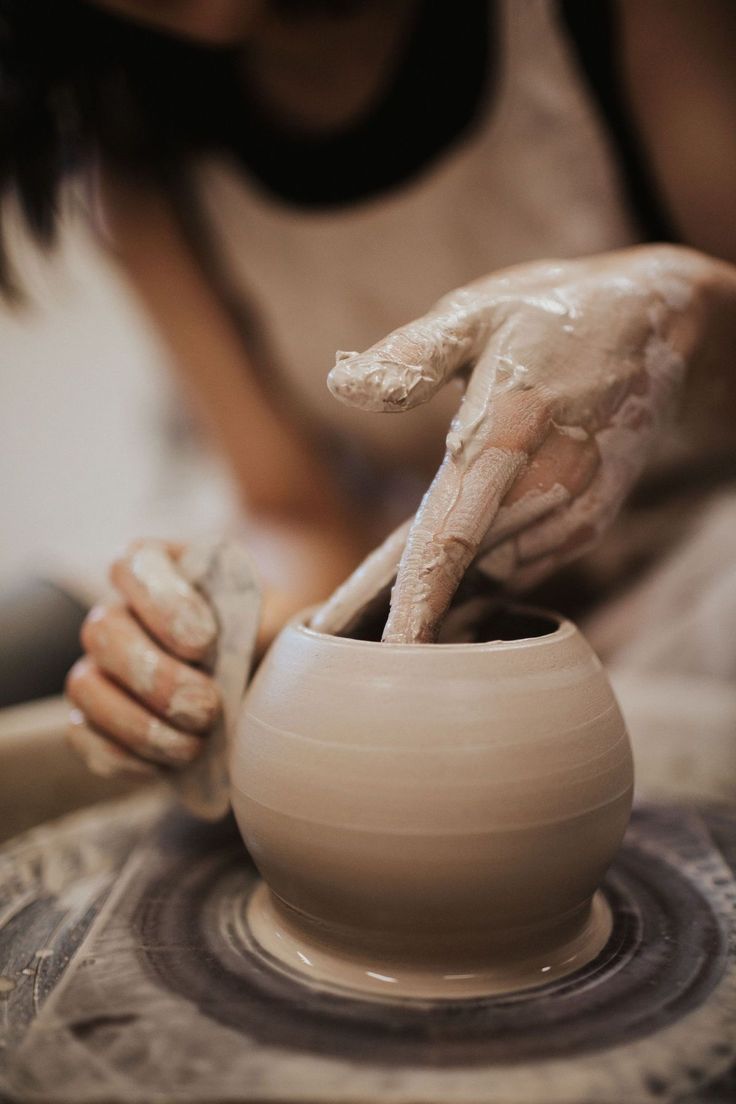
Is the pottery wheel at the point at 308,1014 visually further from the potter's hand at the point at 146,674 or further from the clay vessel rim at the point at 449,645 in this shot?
the clay vessel rim at the point at 449,645

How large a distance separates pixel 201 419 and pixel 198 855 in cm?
109

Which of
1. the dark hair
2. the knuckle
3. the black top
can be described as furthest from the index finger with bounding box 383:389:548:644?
the dark hair

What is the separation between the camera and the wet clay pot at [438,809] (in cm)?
60

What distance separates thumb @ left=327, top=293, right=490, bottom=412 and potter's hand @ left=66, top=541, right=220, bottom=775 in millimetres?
293

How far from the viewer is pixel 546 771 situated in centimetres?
62

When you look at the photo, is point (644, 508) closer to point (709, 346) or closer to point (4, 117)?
point (709, 346)

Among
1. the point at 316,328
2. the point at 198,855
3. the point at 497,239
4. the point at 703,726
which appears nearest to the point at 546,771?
the point at 198,855

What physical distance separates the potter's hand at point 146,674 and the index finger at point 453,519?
0.22 m

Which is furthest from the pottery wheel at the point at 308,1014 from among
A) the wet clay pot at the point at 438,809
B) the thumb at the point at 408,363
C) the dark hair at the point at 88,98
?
the dark hair at the point at 88,98

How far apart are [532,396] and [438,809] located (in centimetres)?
33

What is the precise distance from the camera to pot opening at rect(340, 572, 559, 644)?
0.76 metres

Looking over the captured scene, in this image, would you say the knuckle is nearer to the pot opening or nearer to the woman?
the woman

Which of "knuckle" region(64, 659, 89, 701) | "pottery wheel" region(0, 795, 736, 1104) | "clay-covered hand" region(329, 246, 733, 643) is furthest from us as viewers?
"knuckle" region(64, 659, 89, 701)

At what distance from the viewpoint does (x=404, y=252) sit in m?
1.36
